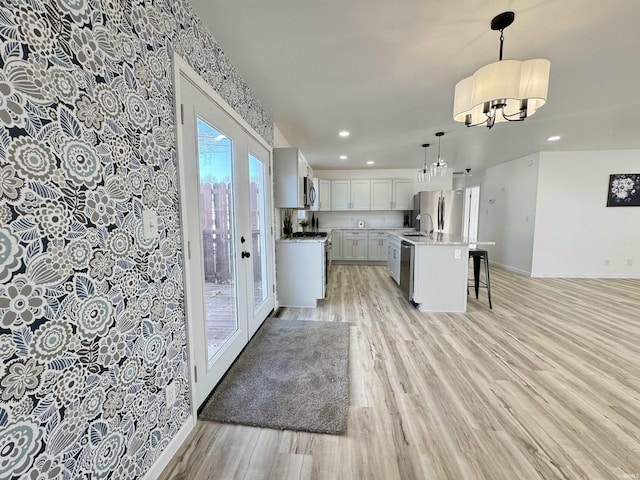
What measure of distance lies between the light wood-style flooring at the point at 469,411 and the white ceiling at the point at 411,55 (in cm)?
242

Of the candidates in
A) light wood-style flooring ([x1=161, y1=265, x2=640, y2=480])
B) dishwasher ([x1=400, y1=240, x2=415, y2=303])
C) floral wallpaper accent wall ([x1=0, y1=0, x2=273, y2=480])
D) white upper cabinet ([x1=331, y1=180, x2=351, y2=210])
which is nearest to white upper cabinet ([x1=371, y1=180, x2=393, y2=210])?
white upper cabinet ([x1=331, y1=180, x2=351, y2=210])

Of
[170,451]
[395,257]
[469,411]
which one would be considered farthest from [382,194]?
[170,451]

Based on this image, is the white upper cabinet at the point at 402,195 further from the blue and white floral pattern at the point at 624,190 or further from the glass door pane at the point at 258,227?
the glass door pane at the point at 258,227

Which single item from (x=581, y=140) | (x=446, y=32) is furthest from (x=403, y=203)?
(x=446, y=32)

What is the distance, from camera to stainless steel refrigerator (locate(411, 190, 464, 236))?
5.56 metres

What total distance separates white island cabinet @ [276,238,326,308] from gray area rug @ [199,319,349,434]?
0.89 meters

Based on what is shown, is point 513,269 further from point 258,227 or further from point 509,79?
point 258,227

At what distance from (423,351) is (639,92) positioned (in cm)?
325

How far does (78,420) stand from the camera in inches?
34.8

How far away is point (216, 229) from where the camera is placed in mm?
1957

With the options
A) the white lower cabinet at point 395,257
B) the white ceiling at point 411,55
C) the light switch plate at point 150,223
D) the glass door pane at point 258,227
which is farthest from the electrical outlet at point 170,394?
the white lower cabinet at point 395,257

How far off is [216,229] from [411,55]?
76.1 inches

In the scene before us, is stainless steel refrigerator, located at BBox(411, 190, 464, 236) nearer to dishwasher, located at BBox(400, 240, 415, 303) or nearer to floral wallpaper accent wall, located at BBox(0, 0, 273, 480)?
dishwasher, located at BBox(400, 240, 415, 303)

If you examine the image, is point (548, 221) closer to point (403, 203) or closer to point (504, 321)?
point (403, 203)
